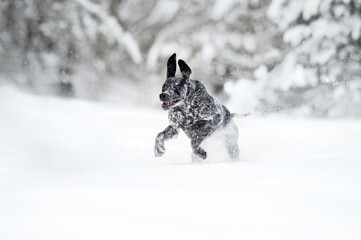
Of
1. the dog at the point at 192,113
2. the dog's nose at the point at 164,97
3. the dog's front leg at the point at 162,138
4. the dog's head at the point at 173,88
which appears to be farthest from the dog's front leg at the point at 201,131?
the dog's nose at the point at 164,97

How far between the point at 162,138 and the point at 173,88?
58cm

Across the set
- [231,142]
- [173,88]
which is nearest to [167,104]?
[173,88]

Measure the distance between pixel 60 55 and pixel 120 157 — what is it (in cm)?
529

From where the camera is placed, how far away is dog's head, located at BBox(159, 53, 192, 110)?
3.30 m

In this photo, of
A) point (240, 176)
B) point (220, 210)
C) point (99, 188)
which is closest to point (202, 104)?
point (240, 176)

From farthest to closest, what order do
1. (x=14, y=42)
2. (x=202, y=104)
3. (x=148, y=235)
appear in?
(x=14, y=42)
(x=202, y=104)
(x=148, y=235)

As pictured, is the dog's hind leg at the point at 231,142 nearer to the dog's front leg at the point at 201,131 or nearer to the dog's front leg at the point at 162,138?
the dog's front leg at the point at 201,131

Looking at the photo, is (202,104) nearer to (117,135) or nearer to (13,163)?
(13,163)

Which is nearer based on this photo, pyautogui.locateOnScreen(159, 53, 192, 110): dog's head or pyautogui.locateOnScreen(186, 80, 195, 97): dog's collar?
pyautogui.locateOnScreen(159, 53, 192, 110): dog's head

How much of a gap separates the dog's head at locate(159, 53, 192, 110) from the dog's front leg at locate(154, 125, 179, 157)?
0.46 metres

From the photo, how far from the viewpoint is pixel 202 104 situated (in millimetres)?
3697

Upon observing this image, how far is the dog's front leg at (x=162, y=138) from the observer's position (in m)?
3.77

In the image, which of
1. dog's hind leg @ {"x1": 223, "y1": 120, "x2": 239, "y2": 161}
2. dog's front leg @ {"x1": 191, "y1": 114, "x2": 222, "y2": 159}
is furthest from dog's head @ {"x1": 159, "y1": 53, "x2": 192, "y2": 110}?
dog's hind leg @ {"x1": 223, "y1": 120, "x2": 239, "y2": 161}

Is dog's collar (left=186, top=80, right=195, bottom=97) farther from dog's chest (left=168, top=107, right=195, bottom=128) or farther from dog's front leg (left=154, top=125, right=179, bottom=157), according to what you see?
dog's front leg (left=154, top=125, right=179, bottom=157)
